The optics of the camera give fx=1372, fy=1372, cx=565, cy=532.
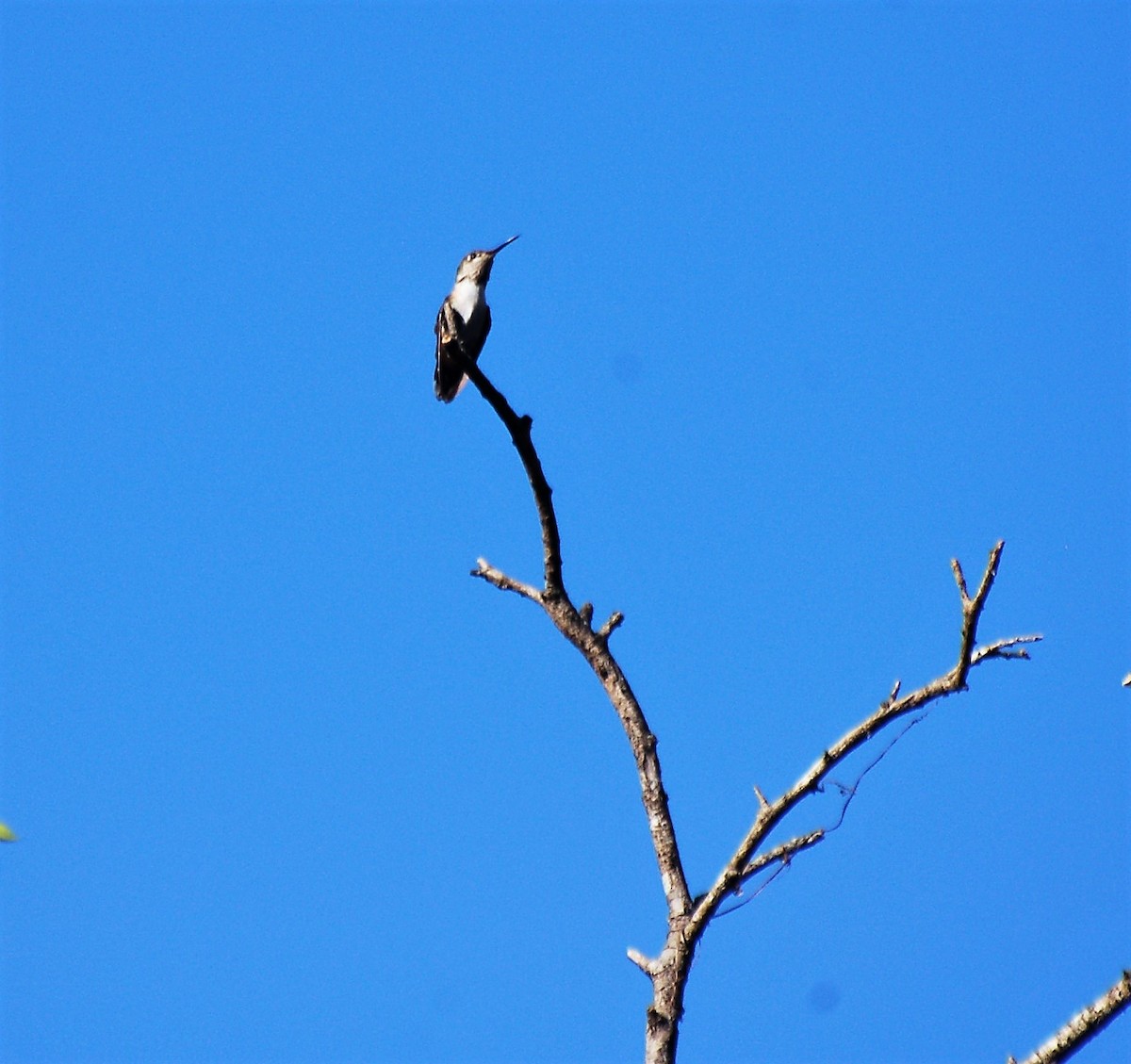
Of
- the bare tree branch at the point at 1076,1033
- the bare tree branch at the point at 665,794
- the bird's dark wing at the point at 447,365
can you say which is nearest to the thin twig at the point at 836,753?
the bare tree branch at the point at 665,794

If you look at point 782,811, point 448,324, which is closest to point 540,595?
point 782,811

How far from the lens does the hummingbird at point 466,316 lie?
934 centimetres

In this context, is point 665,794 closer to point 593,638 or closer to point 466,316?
point 593,638

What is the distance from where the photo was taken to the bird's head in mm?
10047

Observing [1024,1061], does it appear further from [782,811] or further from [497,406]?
[497,406]

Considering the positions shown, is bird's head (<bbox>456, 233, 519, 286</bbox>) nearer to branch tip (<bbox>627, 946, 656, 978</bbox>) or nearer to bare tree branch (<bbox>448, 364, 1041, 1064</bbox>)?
bare tree branch (<bbox>448, 364, 1041, 1064</bbox>)

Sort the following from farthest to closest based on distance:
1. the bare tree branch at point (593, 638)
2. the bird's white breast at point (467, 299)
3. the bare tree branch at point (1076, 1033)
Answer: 1. the bird's white breast at point (467, 299)
2. the bare tree branch at point (593, 638)
3. the bare tree branch at point (1076, 1033)

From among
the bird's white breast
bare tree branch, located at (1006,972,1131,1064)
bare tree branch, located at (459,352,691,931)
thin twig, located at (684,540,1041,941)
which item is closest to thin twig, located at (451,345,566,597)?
bare tree branch, located at (459,352,691,931)

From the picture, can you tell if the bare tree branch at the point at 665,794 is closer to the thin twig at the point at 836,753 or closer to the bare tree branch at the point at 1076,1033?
the thin twig at the point at 836,753

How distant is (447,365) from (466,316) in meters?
0.60

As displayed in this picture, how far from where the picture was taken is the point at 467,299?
9891mm

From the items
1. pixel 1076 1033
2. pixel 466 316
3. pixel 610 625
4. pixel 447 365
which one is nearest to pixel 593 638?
pixel 610 625

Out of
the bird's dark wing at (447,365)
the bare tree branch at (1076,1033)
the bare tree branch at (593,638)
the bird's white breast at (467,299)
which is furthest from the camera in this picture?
the bird's white breast at (467,299)

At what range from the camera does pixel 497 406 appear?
6.19 m
